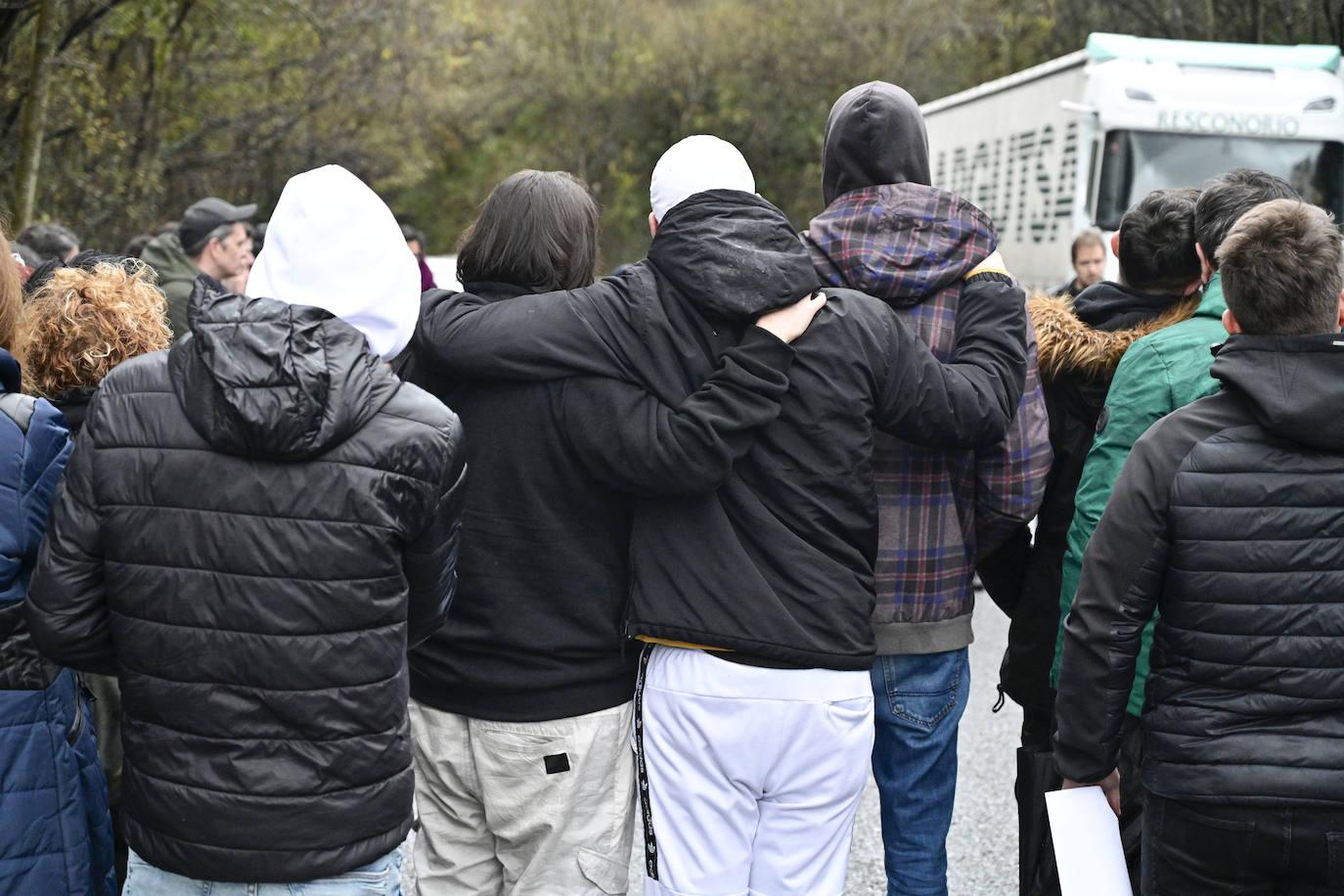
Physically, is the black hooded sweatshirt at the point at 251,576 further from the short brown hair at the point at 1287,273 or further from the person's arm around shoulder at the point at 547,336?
the short brown hair at the point at 1287,273

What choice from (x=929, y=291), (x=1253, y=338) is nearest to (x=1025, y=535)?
(x=929, y=291)

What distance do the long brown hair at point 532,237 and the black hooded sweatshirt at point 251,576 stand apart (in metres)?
0.70

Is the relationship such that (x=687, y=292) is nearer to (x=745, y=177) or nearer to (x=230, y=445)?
(x=745, y=177)

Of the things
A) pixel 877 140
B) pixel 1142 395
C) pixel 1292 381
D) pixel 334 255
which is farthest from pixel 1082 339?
pixel 334 255

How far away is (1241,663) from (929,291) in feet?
3.40

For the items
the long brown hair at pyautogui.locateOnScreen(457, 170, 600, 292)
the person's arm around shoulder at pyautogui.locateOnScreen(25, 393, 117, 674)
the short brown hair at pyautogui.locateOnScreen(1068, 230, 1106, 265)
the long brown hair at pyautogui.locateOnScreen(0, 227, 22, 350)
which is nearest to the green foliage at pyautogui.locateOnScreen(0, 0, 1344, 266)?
the short brown hair at pyautogui.locateOnScreen(1068, 230, 1106, 265)

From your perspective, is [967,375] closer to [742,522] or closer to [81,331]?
[742,522]

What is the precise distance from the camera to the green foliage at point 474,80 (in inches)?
630

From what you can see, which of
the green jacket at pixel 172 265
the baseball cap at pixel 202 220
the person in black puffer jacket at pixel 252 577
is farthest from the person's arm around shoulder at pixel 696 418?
the baseball cap at pixel 202 220

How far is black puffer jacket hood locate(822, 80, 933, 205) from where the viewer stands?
3176 millimetres

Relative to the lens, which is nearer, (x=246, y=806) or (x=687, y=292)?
(x=246, y=806)

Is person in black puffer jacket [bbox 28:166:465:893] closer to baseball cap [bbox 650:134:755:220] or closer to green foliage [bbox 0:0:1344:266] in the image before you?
baseball cap [bbox 650:134:755:220]

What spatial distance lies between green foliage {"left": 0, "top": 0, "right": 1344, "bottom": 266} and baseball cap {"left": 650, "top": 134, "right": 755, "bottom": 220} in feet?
33.6

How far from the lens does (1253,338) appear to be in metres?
2.70
